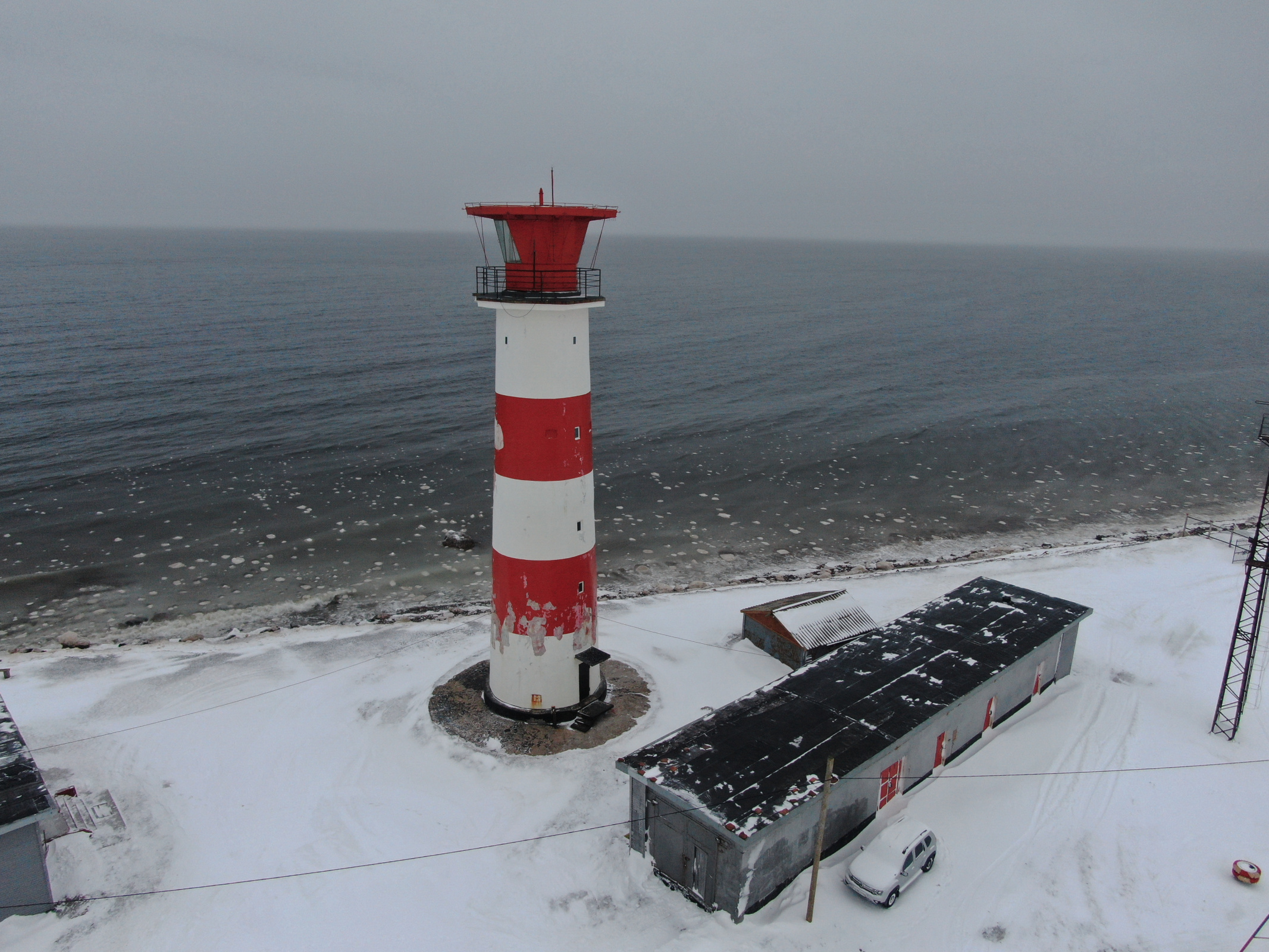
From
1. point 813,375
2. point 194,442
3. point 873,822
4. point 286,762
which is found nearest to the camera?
point 873,822

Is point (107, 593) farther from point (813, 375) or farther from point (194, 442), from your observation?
point (813, 375)

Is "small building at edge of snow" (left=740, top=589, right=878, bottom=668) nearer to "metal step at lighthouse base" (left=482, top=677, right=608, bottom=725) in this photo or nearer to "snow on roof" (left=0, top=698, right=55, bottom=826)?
"metal step at lighthouse base" (left=482, top=677, right=608, bottom=725)

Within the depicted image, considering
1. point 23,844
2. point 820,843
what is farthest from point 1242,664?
point 23,844

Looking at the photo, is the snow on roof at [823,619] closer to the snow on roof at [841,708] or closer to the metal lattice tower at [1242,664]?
the snow on roof at [841,708]

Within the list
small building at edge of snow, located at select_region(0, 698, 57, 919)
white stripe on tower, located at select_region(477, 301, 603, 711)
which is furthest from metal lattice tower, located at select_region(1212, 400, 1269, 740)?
small building at edge of snow, located at select_region(0, 698, 57, 919)

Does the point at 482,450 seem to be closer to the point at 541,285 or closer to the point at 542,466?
the point at 542,466

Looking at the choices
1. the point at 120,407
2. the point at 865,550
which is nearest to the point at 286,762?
the point at 865,550

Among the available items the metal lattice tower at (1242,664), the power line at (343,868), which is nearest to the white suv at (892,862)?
the power line at (343,868)
